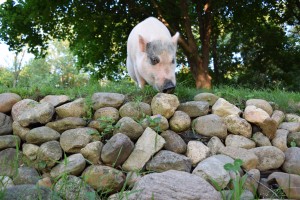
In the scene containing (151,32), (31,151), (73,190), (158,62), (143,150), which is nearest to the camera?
(73,190)

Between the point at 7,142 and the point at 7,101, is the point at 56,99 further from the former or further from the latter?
the point at 7,142

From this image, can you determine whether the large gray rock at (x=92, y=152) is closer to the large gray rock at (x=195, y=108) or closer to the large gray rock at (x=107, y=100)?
the large gray rock at (x=107, y=100)

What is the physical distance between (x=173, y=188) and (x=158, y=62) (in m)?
3.27

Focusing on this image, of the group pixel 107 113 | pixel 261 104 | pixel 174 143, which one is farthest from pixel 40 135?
pixel 261 104

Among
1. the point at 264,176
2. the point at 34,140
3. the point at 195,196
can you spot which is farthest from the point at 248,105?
the point at 34,140

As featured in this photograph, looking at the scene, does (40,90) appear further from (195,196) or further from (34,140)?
(195,196)

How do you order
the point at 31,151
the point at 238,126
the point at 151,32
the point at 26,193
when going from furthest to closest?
the point at 151,32, the point at 238,126, the point at 31,151, the point at 26,193

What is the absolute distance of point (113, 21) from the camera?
A: 556 inches

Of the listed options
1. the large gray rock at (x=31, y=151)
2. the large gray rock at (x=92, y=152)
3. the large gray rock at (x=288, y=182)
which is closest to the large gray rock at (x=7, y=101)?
the large gray rock at (x=31, y=151)

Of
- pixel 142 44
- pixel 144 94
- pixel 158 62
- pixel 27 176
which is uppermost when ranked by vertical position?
pixel 142 44

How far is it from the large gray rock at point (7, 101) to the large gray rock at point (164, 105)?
198cm

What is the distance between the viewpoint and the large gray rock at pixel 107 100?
4895 millimetres

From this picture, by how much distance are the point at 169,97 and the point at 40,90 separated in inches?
80.9

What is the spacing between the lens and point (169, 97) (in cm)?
490
